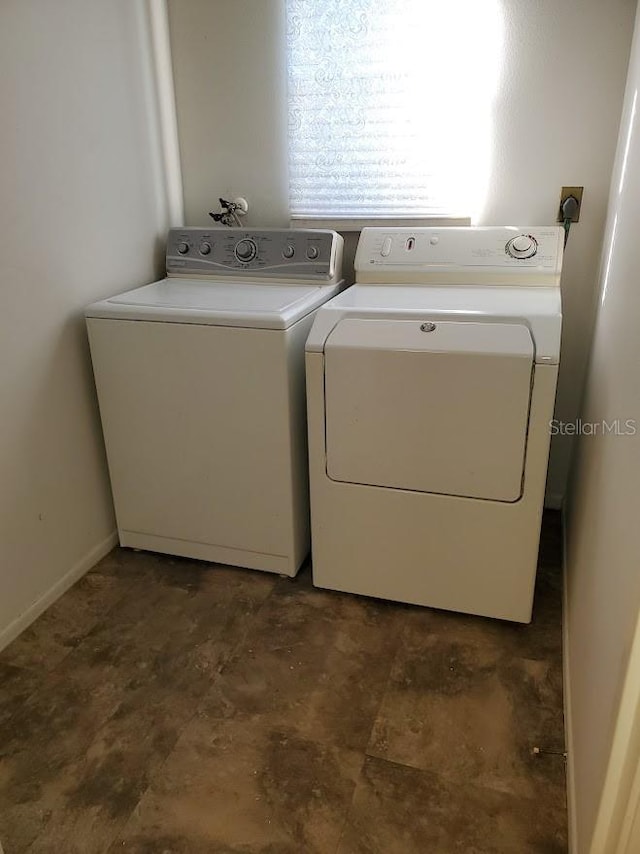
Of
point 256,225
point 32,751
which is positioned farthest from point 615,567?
point 256,225

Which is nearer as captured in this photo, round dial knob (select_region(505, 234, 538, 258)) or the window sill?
round dial knob (select_region(505, 234, 538, 258))

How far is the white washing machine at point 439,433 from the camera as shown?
160 centimetres

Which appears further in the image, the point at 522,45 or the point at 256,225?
the point at 256,225

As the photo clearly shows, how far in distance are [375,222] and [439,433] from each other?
3.18 ft

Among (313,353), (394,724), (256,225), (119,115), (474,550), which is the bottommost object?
(394,724)

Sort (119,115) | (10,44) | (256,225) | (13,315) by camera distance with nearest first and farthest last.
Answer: (10,44) → (13,315) → (119,115) → (256,225)

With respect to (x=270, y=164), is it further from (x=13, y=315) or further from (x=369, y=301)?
(x=13, y=315)

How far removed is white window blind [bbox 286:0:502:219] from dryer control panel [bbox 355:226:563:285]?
164 millimetres

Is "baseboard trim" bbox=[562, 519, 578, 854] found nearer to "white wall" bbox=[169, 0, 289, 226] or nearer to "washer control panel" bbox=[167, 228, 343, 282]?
"washer control panel" bbox=[167, 228, 343, 282]

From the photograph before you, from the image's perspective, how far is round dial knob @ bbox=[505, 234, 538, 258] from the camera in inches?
78.7

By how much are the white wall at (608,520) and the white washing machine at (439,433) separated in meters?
0.15

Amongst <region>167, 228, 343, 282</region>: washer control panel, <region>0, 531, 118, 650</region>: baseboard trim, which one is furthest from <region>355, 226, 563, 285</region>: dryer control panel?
<region>0, 531, 118, 650</region>: baseboard trim

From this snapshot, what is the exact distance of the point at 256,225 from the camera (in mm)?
2408

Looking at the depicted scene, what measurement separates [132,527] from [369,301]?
110cm
